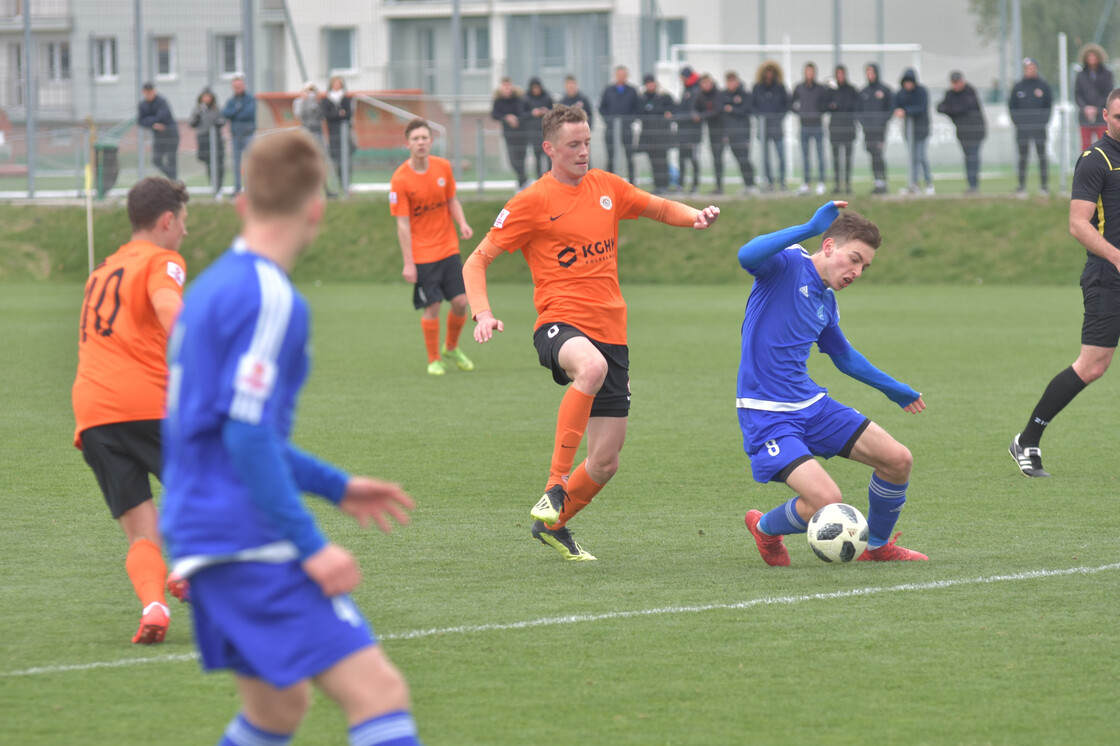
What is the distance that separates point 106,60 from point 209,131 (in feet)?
28.8

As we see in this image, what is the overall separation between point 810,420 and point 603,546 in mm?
1270

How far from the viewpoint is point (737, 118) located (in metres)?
24.2

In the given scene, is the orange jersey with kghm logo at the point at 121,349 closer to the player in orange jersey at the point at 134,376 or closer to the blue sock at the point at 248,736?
the player in orange jersey at the point at 134,376

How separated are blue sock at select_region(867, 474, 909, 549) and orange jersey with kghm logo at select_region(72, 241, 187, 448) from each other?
323 centimetres

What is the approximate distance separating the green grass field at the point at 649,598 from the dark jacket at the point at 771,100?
12888 mm

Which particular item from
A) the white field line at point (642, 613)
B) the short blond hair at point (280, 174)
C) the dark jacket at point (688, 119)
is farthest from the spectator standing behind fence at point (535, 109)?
the short blond hair at point (280, 174)

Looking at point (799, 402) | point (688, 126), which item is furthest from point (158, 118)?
point (799, 402)

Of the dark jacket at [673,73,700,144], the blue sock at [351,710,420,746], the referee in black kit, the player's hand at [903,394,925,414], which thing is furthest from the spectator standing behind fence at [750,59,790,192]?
the blue sock at [351,710,420,746]

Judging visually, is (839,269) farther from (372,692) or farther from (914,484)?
(372,692)

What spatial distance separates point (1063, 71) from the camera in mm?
33844

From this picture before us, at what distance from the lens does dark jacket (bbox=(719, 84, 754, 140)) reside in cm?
2394

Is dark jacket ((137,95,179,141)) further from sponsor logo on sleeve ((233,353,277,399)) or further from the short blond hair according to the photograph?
sponsor logo on sleeve ((233,353,277,399))

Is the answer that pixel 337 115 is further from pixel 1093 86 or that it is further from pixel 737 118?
pixel 1093 86

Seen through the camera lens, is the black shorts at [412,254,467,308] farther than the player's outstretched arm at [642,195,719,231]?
Yes
